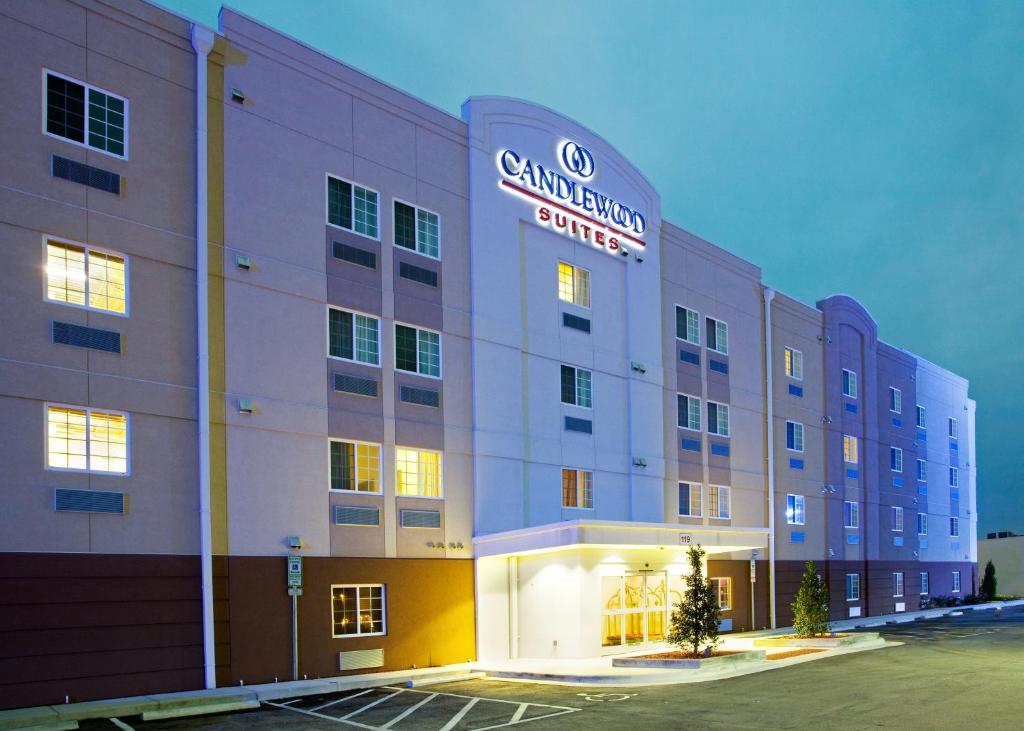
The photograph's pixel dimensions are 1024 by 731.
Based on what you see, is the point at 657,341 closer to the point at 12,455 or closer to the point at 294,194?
the point at 294,194

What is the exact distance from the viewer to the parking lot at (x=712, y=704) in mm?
15773

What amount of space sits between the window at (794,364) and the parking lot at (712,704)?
19394 millimetres

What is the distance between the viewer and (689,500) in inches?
1368

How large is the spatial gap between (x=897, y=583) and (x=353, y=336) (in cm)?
3714

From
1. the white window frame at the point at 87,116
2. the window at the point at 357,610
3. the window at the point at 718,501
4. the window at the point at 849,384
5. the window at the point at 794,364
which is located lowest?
the window at the point at 357,610

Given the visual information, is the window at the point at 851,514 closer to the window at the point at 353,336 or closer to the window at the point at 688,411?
the window at the point at 688,411

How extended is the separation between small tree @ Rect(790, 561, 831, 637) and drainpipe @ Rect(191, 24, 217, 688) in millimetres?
19228

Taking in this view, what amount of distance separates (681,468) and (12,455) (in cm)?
2331

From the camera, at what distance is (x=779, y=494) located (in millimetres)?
39719

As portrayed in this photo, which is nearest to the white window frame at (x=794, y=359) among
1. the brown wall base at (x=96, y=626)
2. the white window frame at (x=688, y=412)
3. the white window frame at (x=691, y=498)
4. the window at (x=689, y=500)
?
the white window frame at (x=688, y=412)

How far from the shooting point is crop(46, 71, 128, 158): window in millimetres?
18453

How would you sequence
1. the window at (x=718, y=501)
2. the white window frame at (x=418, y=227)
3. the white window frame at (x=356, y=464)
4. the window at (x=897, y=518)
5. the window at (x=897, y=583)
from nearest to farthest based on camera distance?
the white window frame at (x=356, y=464)
the white window frame at (x=418, y=227)
the window at (x=718, y=501)
the window at (x=897, y=583)
the window at (x=897, y=518)

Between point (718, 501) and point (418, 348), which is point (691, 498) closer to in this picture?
point (718, 501)

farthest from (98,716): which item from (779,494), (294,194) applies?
(779,494)
